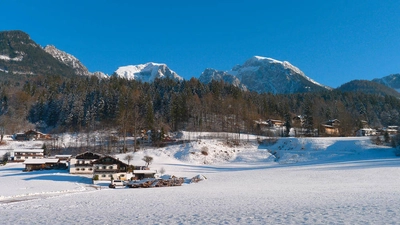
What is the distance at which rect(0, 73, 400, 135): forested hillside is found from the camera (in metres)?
95.6

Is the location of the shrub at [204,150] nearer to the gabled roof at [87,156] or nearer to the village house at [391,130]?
the gabled roof at [87,156]

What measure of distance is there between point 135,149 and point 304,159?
40.2m

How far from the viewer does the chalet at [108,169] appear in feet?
160

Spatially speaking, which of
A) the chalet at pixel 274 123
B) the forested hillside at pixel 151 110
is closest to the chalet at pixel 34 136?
the forested hillside at pixel 151 110

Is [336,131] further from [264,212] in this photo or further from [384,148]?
[264,212]

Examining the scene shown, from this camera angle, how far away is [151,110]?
9244cm

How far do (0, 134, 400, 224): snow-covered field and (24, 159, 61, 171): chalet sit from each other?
2634 millimetres

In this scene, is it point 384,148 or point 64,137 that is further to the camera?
point 64,137

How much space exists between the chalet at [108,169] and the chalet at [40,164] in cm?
1687

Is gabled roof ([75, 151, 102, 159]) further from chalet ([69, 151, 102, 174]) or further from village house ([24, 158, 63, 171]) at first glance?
village house ([24, 158, 63, 171])

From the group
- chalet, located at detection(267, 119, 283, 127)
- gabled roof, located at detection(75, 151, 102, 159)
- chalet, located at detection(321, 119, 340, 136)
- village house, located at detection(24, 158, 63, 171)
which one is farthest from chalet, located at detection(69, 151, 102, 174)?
chalet, located at detection(321, 119, 340, 136)

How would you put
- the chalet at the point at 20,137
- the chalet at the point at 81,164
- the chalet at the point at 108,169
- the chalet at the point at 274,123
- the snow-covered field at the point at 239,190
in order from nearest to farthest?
the snow-covered field at the point at 239,190
the chalet at the point at 108,169
the chalet at the point at 81,164
the chalet at the point at 20,137
the chalet at the point at 274,123

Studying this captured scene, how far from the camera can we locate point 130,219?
12.2 metres

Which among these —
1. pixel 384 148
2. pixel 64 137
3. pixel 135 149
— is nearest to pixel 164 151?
pixel 135 149
